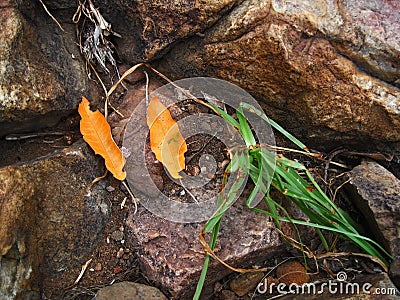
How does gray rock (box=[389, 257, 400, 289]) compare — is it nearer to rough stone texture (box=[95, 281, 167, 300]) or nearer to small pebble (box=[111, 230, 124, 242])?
rough stone texture (box=[95, 281, 167, 300])

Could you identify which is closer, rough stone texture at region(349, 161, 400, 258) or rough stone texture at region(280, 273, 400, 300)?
rough stone texture at region(280, 273, 400, 300)

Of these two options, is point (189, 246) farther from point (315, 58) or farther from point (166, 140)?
point (315, 58)

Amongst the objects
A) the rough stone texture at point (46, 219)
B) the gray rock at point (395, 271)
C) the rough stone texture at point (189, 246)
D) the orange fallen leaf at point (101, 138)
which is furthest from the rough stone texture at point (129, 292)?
the gray rock at point (395, 271)

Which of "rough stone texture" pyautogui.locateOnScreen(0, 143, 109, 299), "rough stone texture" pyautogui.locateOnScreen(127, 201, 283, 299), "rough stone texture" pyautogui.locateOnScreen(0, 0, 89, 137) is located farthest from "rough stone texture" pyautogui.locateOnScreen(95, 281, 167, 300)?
"rough stone texture" pyautogui.locateOnScreen(0, 0, 89, 137)

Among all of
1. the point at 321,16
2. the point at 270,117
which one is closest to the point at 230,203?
the point at 270,117

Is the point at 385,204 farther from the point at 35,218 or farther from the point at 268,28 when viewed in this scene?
the point at 35,218

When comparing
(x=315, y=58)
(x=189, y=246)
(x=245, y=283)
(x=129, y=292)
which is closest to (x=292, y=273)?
(x=245, y=283)
